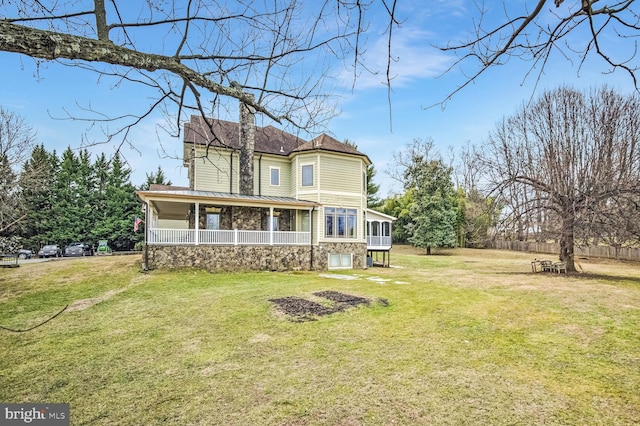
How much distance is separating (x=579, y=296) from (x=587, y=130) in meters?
14.5

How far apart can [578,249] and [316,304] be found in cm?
3323

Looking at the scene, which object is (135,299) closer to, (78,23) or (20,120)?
(78,23)

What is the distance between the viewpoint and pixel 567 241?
15430mm

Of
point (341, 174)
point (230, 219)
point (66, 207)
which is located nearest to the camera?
point (230, 219)

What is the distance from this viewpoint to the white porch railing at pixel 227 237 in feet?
51.1

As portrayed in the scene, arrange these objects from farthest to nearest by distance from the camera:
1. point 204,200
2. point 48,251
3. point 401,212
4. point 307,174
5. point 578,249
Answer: point 401,212 < point 578,249 < point 48,251 < point 307,174 < point 204,200

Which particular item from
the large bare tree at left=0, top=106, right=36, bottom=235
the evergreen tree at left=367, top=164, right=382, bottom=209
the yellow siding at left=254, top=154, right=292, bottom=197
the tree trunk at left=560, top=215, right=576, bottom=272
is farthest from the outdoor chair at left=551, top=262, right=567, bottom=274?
the large bare tree at left=0, top=106, right=36, bottom=235

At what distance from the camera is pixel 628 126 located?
19.6 meters

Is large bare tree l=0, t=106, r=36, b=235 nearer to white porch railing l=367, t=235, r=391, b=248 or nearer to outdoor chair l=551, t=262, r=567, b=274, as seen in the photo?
white porch railing l=367, t=235, r=391, b=248

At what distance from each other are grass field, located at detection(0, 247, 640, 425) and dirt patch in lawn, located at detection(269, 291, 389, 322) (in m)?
0.23

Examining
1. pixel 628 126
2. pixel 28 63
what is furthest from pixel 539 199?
pixel 28 63

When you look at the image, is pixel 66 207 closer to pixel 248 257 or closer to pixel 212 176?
pixel 212 176

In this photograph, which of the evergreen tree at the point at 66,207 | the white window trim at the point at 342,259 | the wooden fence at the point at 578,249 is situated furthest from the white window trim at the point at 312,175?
the evergreen tree at the point at 66,207

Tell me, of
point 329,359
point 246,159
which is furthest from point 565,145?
point 329,359
